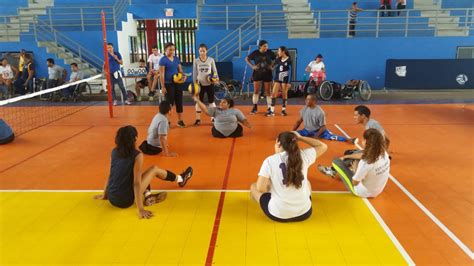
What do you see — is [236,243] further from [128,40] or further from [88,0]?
[88,0]

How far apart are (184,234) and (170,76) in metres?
6.00

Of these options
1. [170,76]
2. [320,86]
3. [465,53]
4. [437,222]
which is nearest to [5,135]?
[170,76]

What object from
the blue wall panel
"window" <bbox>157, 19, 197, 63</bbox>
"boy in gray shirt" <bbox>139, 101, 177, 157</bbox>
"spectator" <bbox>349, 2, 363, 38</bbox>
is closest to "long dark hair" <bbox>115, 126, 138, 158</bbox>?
"boy in gray shirt" <bbox>139, 101, 177, 157</bbox>

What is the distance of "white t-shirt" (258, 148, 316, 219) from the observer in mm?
4410

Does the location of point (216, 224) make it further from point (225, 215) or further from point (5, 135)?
point (5, 135)

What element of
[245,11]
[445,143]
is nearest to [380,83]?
[245,11]

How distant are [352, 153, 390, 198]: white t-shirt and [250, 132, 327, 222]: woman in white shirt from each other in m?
0.81

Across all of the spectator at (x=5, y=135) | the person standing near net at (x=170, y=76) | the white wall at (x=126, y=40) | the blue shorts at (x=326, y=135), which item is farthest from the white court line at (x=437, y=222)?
the white wall at (x=126, y=40)

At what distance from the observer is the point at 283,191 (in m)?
4.48

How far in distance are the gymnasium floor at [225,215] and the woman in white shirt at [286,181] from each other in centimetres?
19

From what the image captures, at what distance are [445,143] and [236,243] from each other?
614 centimetres

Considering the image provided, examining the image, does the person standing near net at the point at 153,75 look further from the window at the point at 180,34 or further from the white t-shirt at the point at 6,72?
the window at the point at 180,34

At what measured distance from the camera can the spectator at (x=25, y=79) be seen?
1595 cm

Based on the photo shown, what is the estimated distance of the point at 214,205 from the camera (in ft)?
17.5
